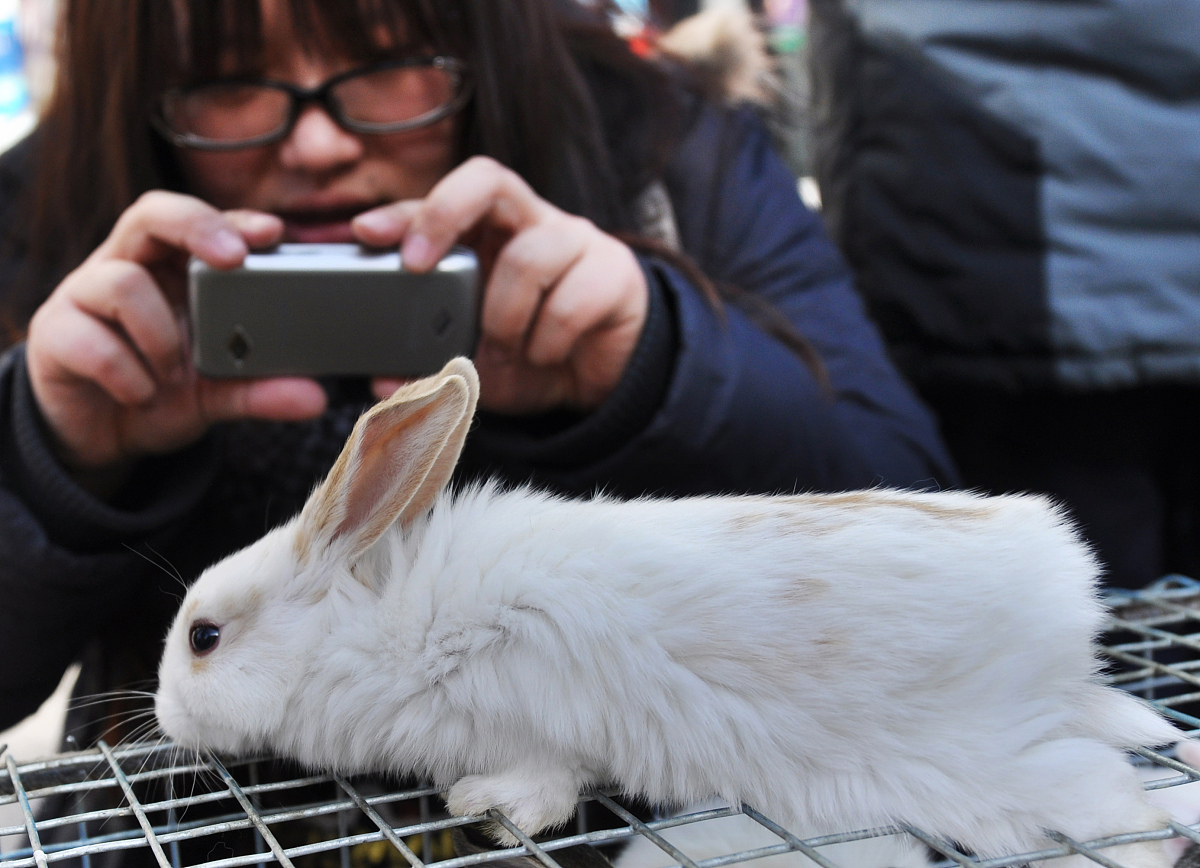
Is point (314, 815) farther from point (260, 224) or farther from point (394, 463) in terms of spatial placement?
point (260, 224)

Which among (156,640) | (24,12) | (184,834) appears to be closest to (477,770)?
(184,834)

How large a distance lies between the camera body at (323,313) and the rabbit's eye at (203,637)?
0.58 feet

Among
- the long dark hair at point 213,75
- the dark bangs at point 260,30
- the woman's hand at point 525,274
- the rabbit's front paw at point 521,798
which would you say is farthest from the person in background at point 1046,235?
the rabbit's front paw at point 521,798

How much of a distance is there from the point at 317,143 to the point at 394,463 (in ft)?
1.32

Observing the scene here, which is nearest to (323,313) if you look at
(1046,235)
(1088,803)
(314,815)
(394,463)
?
(394,463)

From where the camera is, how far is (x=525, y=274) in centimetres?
67

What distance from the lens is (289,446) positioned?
89cm

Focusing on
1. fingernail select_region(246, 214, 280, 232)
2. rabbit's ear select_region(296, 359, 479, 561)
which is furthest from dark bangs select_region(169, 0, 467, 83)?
rabbit's ear select_region(296, 359, 479, 561)

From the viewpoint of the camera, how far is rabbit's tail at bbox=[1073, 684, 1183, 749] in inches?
17.7

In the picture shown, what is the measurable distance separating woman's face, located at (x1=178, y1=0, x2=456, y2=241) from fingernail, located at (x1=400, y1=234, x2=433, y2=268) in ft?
0.55

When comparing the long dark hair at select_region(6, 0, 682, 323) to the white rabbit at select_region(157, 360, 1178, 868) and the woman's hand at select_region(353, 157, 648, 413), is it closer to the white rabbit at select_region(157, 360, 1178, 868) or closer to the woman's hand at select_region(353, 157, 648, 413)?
the woman's hand at select_region(353, 157, 648, 413)

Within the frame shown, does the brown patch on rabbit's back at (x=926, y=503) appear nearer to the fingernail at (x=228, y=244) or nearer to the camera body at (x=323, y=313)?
the camera body at (x=323, y=313)

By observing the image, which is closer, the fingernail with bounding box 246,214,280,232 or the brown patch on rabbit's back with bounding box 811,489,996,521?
the brown patch on rabbit's back with bounding box 811,489,996,521

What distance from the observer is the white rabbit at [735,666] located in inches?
16.6
